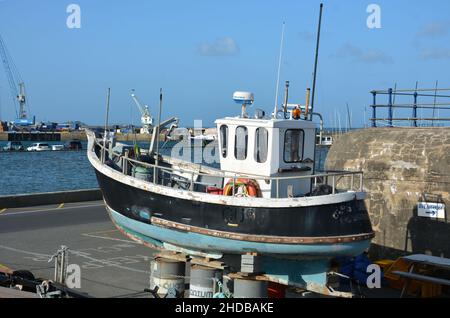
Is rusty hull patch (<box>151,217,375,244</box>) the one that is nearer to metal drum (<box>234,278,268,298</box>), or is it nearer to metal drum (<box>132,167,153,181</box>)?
metal drum (<box>234,278,268,298</box>)

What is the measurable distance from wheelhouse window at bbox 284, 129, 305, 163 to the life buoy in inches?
35.5

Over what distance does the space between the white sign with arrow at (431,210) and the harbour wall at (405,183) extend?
0.27ft

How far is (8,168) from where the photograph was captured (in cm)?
7844

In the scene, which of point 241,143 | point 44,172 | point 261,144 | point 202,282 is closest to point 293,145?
point 261,144

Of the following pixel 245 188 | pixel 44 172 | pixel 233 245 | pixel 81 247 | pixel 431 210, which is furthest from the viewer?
pixel 44 172

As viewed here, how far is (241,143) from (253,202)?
2.07m

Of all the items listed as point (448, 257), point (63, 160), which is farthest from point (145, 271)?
point (63, 160)

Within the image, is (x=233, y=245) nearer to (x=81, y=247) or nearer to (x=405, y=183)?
(x=405, y=183)

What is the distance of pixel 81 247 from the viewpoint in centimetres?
1670

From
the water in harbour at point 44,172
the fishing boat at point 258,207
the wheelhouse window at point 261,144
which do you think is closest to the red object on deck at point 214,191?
the fishing boat at point 258,207

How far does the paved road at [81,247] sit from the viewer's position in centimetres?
1311

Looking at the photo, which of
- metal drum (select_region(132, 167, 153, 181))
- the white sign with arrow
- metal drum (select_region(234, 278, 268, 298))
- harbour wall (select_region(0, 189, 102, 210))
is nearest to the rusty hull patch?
metal drum (select_region(234, 278, 268, 298))

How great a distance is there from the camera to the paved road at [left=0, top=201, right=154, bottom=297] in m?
13.1

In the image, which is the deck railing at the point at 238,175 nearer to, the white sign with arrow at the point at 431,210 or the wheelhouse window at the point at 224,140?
the wheelhouse window at the point at 224,140
